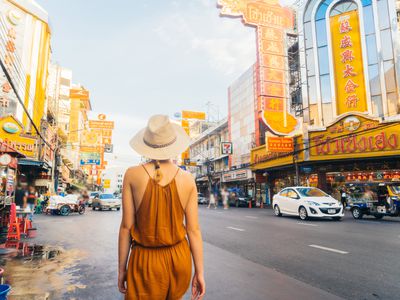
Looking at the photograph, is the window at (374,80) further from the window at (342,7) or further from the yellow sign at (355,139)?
the window at (342,7)

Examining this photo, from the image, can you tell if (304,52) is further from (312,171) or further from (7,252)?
(7,252)

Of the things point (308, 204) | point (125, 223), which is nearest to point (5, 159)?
point (125, 223)

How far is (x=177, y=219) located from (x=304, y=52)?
102ft

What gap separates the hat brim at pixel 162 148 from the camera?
6.83ft

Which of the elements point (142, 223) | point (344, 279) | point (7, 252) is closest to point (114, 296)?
point (142, 223)

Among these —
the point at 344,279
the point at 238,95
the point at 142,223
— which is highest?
the point at 238,95

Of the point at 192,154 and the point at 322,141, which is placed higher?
the point at 192,154

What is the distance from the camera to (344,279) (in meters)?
4.72

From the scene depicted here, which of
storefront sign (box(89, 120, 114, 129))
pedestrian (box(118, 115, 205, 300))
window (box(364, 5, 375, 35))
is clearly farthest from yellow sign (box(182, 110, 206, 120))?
pedestrian (box(118, 115, 205, 300))

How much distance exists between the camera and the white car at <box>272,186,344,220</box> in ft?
45.2

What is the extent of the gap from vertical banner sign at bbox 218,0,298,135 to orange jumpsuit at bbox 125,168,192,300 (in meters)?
23.8

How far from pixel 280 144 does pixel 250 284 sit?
22.2 m

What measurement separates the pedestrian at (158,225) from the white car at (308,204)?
13.0 metres

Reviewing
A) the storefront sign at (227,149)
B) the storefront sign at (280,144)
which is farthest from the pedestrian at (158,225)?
the storefront sign at (227,149)
